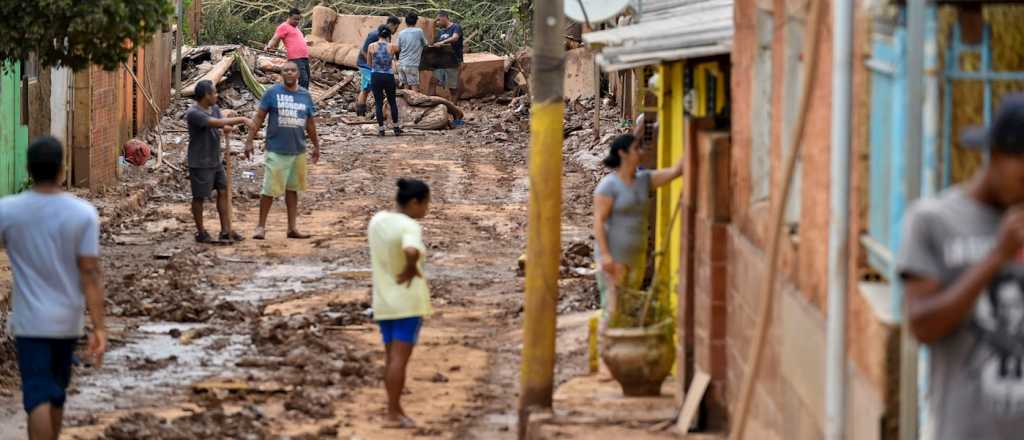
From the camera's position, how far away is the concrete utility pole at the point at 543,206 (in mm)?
9266

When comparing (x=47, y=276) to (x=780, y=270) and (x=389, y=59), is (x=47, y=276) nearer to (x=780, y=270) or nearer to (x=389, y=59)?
(x=780, y=270)

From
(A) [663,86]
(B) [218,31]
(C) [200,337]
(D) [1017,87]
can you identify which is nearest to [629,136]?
(A) [663,86]

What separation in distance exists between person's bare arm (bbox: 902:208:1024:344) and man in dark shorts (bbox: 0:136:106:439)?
15.1 ft

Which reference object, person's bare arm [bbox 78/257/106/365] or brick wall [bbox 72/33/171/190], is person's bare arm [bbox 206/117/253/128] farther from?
person's bare arm [bbox 78/257/106/365]

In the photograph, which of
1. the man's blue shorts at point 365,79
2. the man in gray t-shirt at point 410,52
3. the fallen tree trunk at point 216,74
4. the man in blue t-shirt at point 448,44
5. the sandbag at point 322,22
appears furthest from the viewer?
the sandbag at point 322,22

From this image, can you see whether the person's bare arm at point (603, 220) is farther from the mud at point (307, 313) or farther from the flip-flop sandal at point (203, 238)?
the flip-flop sandal at point (203, 238)

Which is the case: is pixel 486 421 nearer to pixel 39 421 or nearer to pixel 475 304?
pixel 39 421

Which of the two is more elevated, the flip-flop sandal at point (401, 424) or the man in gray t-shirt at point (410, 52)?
the man in gray t-shirt at point (410, 52)

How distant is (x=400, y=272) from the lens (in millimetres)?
9688

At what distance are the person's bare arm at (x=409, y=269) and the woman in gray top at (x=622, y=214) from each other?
4.70 feet

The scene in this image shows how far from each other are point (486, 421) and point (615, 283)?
3.78 ft

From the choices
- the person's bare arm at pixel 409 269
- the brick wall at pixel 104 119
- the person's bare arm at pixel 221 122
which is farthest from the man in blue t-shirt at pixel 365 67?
the person's bare arm at pixel 409 269

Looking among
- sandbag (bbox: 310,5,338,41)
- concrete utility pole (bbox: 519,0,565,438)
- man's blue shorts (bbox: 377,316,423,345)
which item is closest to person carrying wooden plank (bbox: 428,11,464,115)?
sandbag (bbox: 310,5,338,41)

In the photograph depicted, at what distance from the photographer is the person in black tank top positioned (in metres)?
28.3
